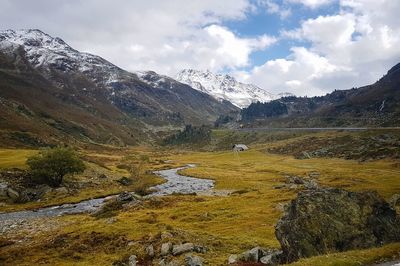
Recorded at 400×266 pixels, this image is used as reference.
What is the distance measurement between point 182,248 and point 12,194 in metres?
62.5

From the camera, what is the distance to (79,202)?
91.0m

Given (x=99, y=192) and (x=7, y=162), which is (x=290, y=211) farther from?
(x=7, y=162)

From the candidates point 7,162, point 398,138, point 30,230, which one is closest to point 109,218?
point 30,230

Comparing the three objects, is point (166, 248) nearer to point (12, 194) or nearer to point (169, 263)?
point (169, 263)

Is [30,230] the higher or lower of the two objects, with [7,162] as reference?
lower

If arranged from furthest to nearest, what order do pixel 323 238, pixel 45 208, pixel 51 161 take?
pixel 51 161
pixel 45 208
pixel 323 238

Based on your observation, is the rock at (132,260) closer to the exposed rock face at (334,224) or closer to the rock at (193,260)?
the rock at (193,260)

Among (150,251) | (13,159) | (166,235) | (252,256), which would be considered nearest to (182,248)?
(150,251)

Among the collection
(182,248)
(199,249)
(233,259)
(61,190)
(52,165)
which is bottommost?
(61,190)

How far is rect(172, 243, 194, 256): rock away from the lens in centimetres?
4125

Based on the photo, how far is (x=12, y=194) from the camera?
8981cm

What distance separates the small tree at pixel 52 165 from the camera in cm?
9831

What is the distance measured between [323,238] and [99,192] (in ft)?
257

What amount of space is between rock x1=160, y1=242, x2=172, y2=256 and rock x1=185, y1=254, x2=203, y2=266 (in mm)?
3529
